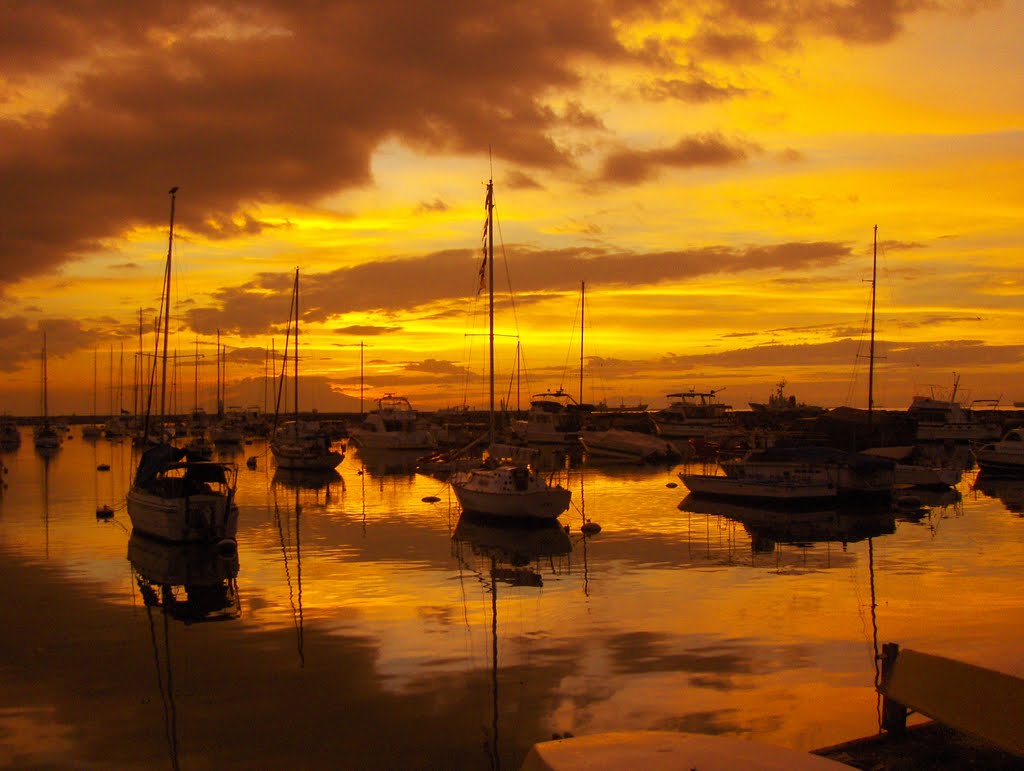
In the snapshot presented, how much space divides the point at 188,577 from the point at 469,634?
10758 millimetres

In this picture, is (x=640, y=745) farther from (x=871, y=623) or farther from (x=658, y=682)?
(x=871, y=623)

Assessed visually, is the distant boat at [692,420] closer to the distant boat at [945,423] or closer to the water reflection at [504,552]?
the distant boat at [945,423]

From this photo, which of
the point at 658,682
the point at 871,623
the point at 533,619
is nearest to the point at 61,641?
the point at 533,619

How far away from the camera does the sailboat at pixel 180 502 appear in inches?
1193

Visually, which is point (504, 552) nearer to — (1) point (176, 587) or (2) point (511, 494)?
(2) point (511, 494)

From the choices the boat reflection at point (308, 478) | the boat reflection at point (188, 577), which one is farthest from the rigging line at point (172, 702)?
the boat reflection at point (308, 478)

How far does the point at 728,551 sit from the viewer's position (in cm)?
3055

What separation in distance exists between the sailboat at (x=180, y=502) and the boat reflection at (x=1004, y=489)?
3178 centimetres

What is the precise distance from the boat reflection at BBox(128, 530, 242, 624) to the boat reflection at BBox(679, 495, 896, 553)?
16360 millimetres

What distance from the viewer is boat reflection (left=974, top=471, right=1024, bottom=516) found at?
143ft

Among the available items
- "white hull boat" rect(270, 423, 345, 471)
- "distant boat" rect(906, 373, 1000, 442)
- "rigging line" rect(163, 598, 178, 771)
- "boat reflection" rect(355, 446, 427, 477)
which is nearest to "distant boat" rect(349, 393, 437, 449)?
"boat reflection" rect(355, 446, 427, 477)

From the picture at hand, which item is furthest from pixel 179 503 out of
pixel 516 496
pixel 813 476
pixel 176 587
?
pixel 813 476

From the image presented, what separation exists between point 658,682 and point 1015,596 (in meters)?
11.9

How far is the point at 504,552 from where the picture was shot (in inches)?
1222
